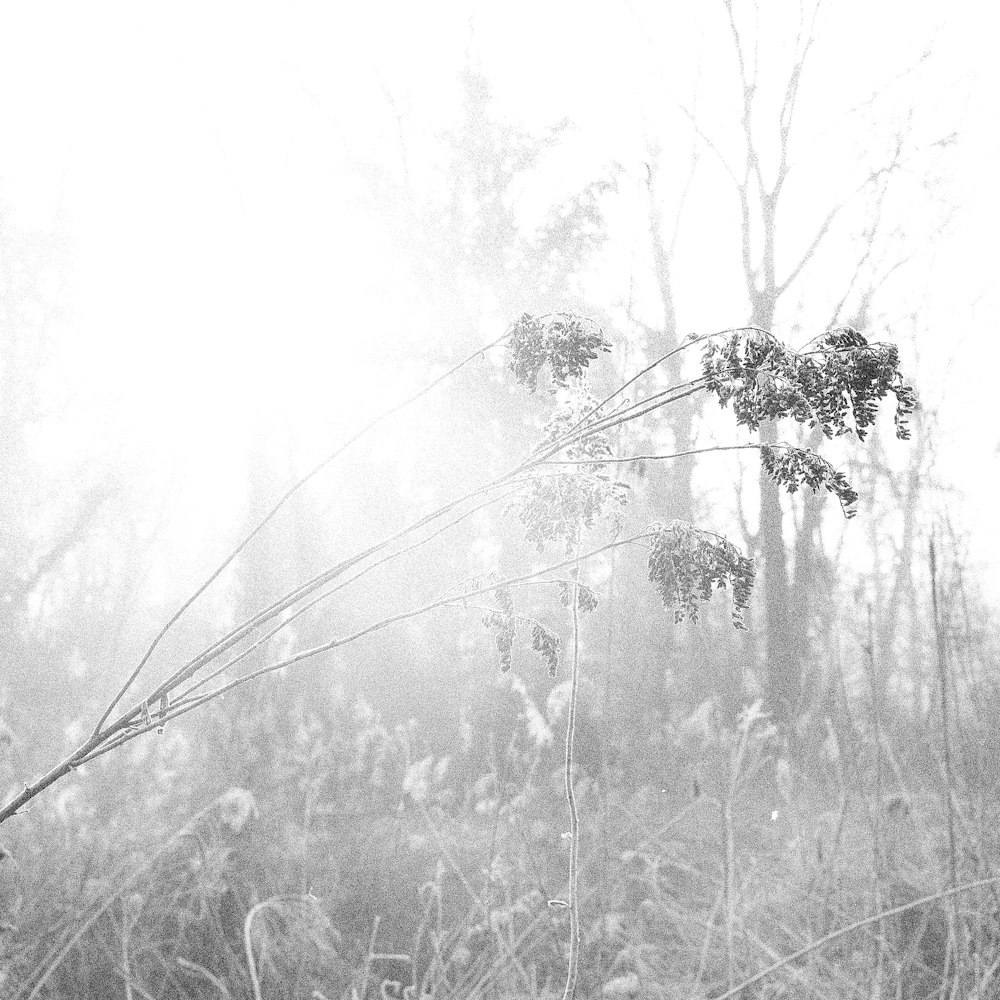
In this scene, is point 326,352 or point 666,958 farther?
point 326,352

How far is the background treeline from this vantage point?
2838mm

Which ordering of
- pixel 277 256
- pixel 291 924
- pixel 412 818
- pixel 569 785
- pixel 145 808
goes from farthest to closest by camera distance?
pixel 277 256 < pixel 412 818 < pixel 145 808 < pixel 291 924 < pixel 569 785

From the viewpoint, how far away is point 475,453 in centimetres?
923

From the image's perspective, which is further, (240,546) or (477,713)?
(477,713)

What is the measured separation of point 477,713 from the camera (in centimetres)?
731

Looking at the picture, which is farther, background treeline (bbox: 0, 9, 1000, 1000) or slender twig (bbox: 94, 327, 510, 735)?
background treeline (bbox: 0, 9, 1000, 1000)

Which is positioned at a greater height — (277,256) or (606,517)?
(277,256)

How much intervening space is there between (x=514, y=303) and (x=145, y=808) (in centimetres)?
664

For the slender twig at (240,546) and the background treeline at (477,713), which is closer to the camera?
the slender twig at (240,546)

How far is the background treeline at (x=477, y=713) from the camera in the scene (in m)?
2.84

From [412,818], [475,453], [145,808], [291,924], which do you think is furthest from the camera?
[475,453]

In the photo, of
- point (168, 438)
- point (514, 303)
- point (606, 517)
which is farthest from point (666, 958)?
point (168, 438)

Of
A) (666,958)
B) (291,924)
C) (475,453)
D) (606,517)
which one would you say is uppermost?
(475,453)

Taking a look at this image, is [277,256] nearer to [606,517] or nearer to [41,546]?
[41,546]
